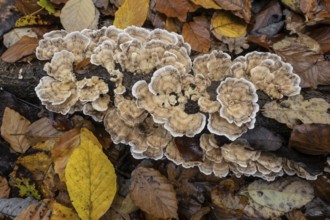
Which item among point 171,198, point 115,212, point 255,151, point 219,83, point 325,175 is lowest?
point 115,212

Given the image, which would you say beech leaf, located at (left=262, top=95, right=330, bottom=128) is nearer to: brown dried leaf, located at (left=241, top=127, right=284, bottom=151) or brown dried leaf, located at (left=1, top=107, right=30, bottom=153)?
brown dried leaf, located at (left=241, top=127, right=284, bottom=151)

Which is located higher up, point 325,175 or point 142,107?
point 142,107

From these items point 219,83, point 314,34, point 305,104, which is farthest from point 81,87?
point 314,34

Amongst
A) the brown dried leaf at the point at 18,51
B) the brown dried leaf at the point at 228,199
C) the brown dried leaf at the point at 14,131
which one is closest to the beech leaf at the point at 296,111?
the brown dried leaf at the point at 228,199

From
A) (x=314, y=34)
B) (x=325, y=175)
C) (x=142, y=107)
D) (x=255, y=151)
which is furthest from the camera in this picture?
(x=314, y=34)

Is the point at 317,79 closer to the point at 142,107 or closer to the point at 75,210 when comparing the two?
the point at 142,107

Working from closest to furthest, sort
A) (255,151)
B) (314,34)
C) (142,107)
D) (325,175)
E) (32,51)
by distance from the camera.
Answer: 1. (142,107)
2. (255,151)
3. (325,175)
4. (32,51)
5. (314,34)

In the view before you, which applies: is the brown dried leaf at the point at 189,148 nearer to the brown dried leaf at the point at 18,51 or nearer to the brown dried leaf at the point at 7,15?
the brown dried leaf at the point at 18,51
